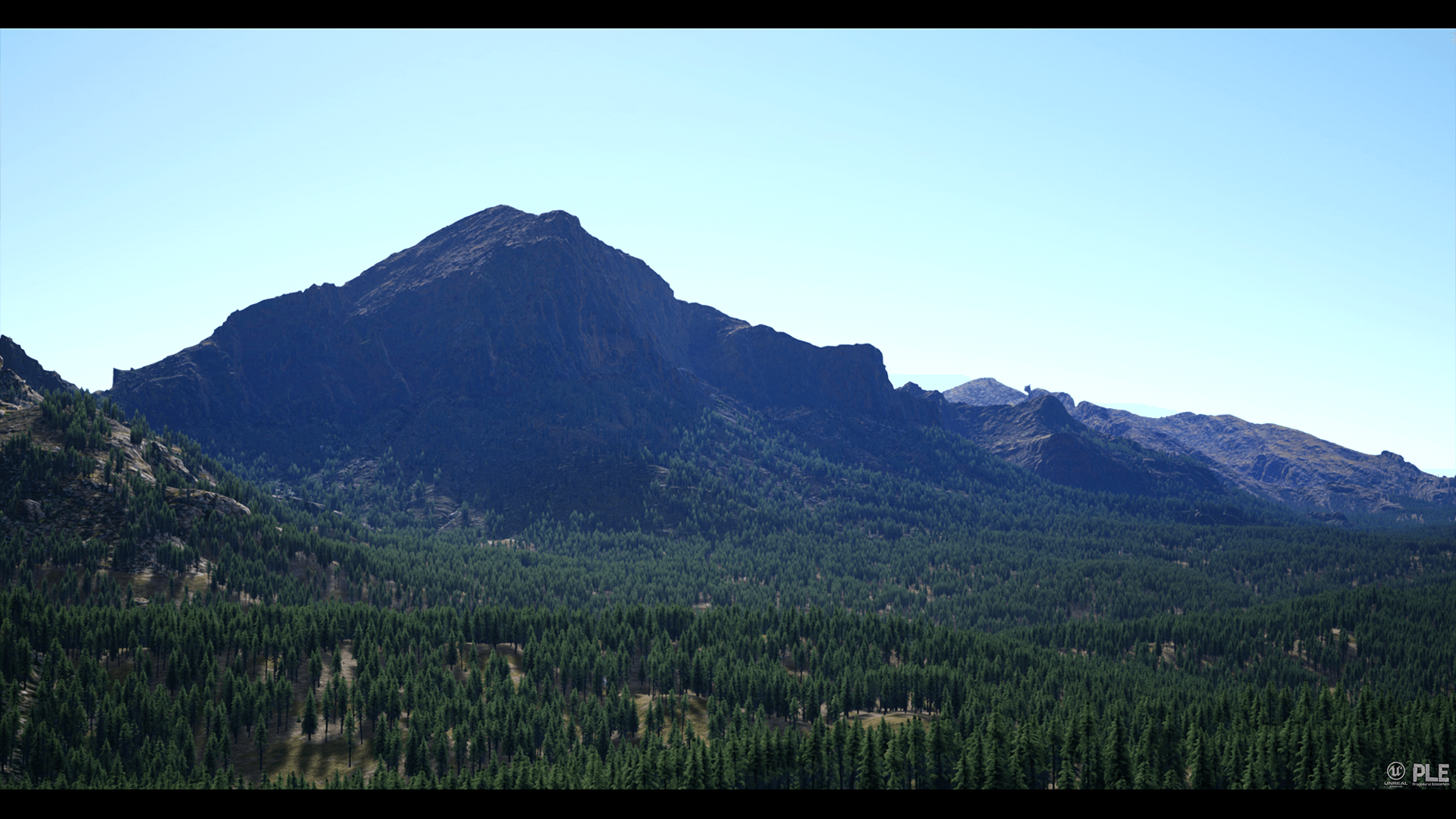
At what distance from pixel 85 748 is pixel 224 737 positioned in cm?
1599

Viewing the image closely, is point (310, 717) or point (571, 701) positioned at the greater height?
point (571, 701)

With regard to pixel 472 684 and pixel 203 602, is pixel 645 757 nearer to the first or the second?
pixel 472 684

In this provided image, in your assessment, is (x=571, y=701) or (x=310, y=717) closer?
(x=310, y=717)

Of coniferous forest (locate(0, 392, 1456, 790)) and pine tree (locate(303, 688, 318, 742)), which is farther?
pine tree (locate(303, 688, 318, 742))

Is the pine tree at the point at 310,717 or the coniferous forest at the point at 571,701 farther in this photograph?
the pine tree at the point at 310,717

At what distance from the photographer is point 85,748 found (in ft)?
373
